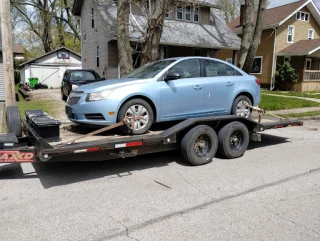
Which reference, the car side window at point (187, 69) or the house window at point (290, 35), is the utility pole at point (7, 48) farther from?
the house window at point (290, 35)

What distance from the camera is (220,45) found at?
69.2 feet

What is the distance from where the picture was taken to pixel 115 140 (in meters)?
5.02

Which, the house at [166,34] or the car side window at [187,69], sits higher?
the house at [166,34]

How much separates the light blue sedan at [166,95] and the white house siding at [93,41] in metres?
12.6

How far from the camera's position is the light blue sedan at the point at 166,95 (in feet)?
17.5

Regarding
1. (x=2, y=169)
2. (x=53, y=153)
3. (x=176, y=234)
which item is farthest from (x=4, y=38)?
(x=176, y=234)

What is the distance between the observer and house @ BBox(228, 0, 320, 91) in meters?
24.6

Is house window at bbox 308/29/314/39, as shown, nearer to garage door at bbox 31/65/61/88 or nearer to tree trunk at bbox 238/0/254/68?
tree trunk at bbox 238/0/254/68

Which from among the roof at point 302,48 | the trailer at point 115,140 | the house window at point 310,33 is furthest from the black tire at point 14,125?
the house window at point 310,33

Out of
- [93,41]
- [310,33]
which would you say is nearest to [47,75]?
[93,41]

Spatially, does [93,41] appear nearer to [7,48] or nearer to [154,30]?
[154,30]

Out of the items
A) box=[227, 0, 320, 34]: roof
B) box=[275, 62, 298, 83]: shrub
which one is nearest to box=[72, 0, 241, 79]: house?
box=[227, 0, 320, 34]: roof

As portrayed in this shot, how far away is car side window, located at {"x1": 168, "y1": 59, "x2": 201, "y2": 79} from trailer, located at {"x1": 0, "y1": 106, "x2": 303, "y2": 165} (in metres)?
1.02

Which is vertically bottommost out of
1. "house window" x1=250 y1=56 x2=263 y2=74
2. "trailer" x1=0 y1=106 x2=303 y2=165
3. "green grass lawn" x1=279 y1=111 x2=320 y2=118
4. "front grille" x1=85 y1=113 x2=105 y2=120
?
"green grass lawn" x1=279 y1=111 x2=320 y2=118
